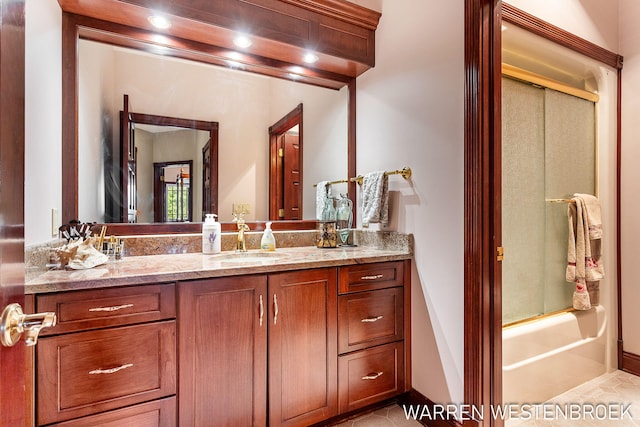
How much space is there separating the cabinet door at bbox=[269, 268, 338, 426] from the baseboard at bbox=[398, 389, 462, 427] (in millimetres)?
484

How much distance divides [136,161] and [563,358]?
2.83m

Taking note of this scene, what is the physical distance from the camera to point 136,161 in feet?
6.00

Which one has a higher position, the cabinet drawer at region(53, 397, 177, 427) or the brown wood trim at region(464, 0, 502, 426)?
the brown wood trim at region(464, 0, 502, 426)

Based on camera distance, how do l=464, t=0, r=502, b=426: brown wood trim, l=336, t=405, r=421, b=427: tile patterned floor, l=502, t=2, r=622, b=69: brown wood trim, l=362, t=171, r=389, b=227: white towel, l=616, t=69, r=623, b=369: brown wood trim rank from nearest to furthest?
l=464, t=0, r=502, b=426: brown wood trim → l=336, t=405, r=421, b=427: tile patterned floor → l=502, t=2, r=622, b=69: brown wood trim → l=362, t=171, r=389, b=227: white towel → l=616, t=69, r=623, b=369: brown wood trim

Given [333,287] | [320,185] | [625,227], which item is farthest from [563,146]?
[333,287]

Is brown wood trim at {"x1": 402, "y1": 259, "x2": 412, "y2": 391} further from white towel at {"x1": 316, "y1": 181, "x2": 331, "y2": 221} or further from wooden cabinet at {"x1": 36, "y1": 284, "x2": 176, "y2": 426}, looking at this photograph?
wooden cabinet at {"x1": 36, "y1": 284, "x2": 176, "y2": 426}

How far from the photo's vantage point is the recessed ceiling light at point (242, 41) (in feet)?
6.08

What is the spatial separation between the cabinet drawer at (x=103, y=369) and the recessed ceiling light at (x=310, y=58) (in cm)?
172

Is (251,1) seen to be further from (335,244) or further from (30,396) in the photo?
(30,396)

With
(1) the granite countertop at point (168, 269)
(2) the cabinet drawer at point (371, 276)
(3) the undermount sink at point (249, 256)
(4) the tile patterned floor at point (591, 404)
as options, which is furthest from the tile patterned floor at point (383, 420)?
(3) the undermount sink at point (249, 256)

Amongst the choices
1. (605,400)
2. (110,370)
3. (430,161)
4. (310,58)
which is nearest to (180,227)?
(110,370)

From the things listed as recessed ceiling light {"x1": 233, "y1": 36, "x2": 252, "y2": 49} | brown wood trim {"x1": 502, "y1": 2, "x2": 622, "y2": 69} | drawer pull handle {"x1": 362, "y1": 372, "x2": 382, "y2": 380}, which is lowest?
drawer pull handle {"x1": 362, "y1": 372, "x2": 382, "y2": 380}

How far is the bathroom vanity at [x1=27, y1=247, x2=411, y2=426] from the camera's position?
1129mm

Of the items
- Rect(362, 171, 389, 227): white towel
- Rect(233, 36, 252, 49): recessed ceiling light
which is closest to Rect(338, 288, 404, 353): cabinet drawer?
Rect(362, 171, 389, 227): white towel
